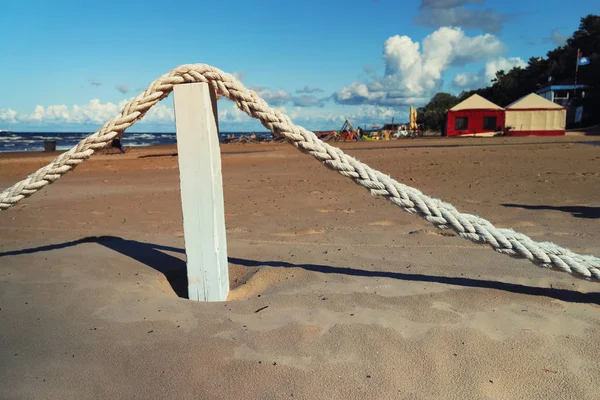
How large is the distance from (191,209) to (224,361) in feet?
3.02

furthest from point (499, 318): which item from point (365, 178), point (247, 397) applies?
point (247, 397)

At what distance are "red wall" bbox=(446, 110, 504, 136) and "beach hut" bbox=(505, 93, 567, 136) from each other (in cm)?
59

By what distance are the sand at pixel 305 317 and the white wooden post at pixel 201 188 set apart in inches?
6.7

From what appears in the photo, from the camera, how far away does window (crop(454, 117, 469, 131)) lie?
3484cm

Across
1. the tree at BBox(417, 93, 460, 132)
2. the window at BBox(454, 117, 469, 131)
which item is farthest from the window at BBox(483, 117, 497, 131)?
the tree at BBox(417, 93, 460, 132)

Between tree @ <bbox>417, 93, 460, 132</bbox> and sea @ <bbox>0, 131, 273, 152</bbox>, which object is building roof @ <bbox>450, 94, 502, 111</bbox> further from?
sea @ <bbox>0, 131, 273, 152</bbox>

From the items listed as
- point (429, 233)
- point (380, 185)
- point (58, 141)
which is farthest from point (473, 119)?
point (58, 141)

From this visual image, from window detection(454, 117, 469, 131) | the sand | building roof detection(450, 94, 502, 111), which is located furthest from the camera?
window detection(454, 117, 469, 131)

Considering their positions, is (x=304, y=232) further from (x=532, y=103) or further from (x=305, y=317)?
(x=532, y=103)

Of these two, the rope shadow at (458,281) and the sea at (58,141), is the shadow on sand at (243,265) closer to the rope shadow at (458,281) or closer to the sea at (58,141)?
the rope shadow at (458,281)

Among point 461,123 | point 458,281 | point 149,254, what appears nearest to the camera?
point 458,281

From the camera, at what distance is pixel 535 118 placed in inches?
1278

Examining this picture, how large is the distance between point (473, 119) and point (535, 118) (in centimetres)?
437

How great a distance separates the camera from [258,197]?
7.15 meters
